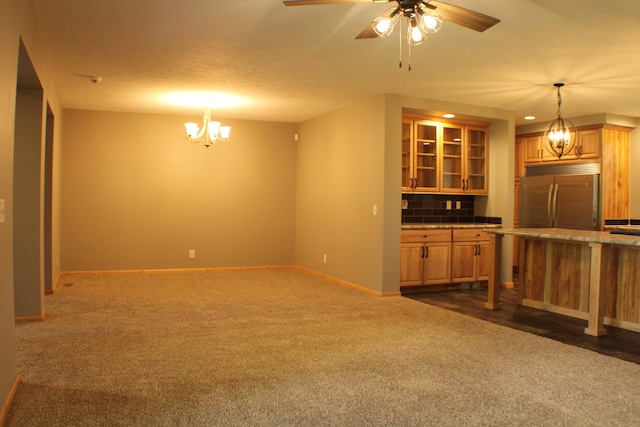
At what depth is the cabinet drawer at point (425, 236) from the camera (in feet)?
19.6

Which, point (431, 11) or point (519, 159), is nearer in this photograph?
point (431, 11)

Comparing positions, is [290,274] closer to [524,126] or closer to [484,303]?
[484,303]

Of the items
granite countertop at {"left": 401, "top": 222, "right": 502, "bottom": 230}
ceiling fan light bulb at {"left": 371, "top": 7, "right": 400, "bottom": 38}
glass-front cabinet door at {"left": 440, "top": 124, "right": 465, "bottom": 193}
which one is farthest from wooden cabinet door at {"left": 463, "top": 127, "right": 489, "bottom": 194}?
ceiling fan light bulb at {"left": 371, "top": 7, "right": 400, "bottom": 38}

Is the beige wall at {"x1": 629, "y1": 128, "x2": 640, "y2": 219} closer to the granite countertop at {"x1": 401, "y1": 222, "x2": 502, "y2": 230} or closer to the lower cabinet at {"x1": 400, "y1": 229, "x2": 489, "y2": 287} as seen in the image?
the granite countertop at {"x1": 401, "y1": 222, "x2": 502, "y2": 230}

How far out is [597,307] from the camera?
4.16m

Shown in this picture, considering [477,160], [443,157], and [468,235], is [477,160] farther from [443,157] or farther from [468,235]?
[468,235]

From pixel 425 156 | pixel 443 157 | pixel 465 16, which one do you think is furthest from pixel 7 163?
pixel 443 157

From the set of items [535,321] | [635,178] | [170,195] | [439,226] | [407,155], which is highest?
[407,155]

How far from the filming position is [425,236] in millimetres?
6090

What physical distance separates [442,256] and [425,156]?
1336 mm

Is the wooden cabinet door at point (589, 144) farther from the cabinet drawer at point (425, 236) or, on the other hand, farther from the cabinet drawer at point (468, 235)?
the cabinet drawer at point (425, 236)

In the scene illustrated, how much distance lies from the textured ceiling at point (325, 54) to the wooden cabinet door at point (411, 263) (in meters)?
1.87

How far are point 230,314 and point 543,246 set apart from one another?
3.35 meters

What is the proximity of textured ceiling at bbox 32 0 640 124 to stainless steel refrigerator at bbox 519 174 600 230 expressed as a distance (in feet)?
3.63
